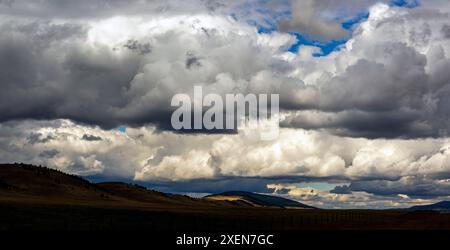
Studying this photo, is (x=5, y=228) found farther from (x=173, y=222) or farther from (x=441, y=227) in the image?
(x=441, y=227)

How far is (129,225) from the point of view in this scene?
153 metres

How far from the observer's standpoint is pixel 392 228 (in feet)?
535
